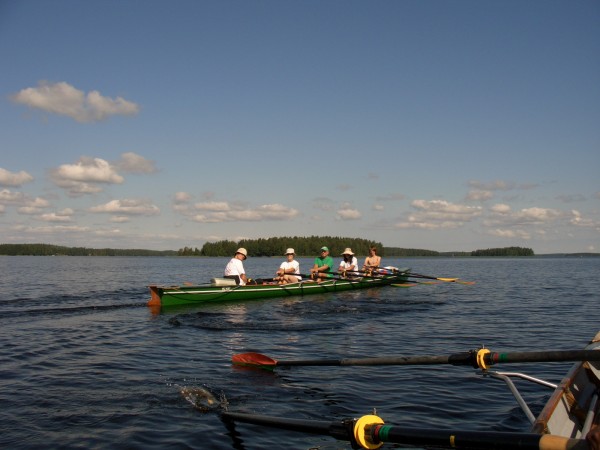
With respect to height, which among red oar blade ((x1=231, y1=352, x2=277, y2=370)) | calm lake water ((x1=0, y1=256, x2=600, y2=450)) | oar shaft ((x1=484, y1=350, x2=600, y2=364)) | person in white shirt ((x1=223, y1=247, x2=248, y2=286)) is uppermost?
person in white shirt ((x1=223, y1=247, x2=248, y2=286))

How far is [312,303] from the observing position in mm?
21328

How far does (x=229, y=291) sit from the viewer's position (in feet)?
66.2

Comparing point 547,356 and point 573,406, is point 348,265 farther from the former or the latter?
point 547,356

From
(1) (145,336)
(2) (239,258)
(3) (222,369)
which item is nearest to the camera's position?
(3) (222,369)

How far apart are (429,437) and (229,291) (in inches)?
651

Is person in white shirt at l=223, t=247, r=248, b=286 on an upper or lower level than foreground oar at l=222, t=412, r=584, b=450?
upper

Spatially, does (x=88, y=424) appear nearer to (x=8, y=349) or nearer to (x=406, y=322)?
(x=8, y=349)

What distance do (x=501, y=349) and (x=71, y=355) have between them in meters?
10.1

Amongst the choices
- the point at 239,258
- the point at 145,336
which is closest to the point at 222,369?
the point at 145,336

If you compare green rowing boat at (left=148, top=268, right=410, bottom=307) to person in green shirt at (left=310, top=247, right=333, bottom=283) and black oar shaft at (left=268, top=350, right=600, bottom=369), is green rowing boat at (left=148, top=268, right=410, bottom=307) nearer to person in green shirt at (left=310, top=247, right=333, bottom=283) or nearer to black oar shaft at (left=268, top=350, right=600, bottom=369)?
person in green shirt at (left=310, top=247, right=333, bottom=283)

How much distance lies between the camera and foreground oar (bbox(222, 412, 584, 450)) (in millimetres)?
3590

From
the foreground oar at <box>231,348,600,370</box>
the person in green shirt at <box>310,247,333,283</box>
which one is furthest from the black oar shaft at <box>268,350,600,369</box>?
the person in green shirt at <box>310,247,333,283</box>

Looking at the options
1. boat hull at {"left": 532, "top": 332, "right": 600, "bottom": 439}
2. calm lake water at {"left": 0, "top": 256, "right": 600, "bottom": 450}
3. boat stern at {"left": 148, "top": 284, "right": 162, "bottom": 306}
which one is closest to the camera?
boat hull at {"left": 532, "top": 332, "right": 600, "bottom": 439}

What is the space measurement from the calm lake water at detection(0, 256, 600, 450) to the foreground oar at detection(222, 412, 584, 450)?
5.90 feet
